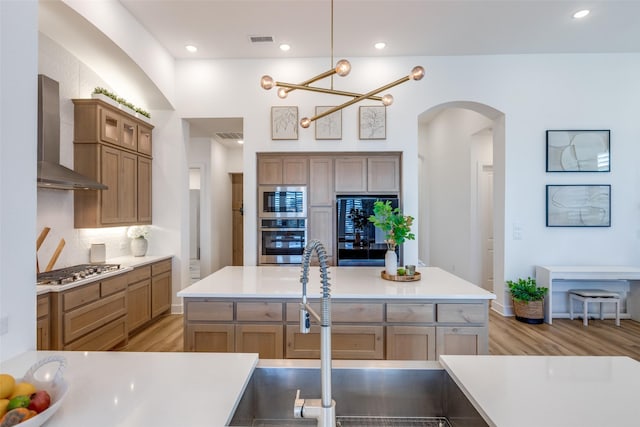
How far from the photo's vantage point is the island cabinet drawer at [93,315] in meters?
2.45

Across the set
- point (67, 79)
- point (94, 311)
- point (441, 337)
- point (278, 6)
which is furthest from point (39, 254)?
point (441, 337)

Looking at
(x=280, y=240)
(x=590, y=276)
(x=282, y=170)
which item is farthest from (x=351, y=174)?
(x=590, y=276)

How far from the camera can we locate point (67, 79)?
3178 millimetres

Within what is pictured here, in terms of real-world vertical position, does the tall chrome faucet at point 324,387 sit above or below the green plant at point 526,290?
above

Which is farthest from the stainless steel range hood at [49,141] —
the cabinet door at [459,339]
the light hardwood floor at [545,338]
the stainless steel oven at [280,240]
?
the cabinet door at [459,339]

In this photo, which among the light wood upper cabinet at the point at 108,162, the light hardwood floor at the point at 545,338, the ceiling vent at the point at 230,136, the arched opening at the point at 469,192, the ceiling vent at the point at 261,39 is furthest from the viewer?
the ceiling vent at the point at 230,136

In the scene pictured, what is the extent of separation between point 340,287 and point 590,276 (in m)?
3.46

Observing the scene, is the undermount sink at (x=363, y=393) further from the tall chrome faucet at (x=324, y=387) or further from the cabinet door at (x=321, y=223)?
the cabinet door at (x=321, y=223)

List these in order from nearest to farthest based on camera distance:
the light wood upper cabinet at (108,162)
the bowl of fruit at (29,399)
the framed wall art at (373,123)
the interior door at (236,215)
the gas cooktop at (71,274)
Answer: the bowl of fruit at (29,399) < the gas cooktop at (71,274) < the light wood upper cabinet at (108,162) < the framed wall art at (373,123) < the interior door at (236,215)

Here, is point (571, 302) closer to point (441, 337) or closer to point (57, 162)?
point (441, 337)

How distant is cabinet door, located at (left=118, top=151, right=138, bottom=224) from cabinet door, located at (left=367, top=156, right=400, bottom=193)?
2993mm

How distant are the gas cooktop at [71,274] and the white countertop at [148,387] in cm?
166

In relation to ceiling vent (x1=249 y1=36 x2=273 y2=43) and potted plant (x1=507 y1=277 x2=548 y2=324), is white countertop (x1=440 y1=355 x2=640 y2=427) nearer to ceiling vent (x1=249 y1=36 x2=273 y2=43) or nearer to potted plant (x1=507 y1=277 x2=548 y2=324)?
potted plant (x1=507 y1=277 x2=548 y2=324)

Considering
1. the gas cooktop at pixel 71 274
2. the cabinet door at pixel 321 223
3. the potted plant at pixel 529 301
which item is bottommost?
the potted plant at pixel 529 301
